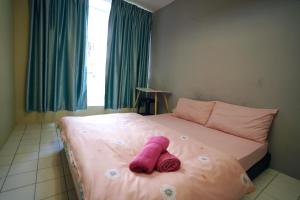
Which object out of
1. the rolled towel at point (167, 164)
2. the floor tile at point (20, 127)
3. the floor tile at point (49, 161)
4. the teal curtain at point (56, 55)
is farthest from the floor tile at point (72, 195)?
the teal curtain at point (56, 55)

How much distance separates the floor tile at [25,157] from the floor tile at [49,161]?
0.35 feet

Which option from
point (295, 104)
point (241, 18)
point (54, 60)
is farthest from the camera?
point (54, 60)

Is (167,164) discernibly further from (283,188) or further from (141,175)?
(283,188)

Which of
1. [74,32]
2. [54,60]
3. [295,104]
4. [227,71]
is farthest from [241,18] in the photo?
[54,60]

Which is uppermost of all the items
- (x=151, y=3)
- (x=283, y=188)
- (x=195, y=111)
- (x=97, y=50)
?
(x=151, y=3)

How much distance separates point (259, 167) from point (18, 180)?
2391 millimetres

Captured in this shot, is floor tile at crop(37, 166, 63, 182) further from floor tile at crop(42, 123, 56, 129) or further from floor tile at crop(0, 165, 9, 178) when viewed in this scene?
floor tile at crop(42, 123, 56, 129)

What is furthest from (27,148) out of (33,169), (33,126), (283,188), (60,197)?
(283,188)

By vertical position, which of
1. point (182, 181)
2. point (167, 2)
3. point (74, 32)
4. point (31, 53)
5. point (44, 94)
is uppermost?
point (167, 2)

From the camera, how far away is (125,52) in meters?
3.47

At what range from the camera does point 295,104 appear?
1658 mm

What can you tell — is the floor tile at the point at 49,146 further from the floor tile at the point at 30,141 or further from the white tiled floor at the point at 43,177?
the floor tile at the point at 30,141

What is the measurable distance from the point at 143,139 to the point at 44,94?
89.9 inches

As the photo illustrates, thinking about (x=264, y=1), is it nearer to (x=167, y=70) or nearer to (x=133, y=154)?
(x=167, y=70)
